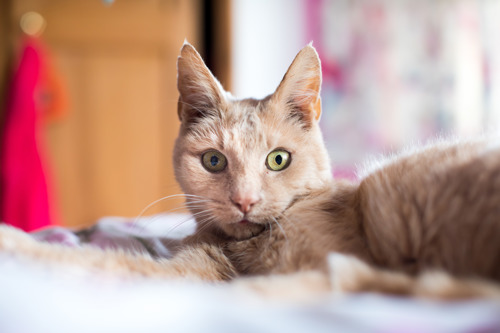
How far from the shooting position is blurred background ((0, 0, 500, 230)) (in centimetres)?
287

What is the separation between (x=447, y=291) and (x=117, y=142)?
2841 millimetres

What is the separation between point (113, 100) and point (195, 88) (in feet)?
7.00

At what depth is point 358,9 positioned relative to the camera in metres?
3.64

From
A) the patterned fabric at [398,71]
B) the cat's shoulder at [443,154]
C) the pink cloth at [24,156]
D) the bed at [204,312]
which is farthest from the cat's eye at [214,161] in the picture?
the patterned fabric at [398,71]

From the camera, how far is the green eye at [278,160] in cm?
104

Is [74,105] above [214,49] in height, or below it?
below

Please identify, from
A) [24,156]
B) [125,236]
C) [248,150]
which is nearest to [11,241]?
[125,236]

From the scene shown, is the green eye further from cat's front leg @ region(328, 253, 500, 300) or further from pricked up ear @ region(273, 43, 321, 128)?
cat's front leg @ region(328, 253, 500, 300)

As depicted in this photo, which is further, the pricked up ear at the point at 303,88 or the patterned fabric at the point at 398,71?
the patterned fabric at the point at 398,71

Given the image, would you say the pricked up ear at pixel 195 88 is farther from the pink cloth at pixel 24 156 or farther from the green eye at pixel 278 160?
the pink cloth at pixel 24 156

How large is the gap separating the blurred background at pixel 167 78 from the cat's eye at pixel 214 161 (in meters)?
1.50

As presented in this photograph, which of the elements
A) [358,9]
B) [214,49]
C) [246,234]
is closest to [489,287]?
[246,234]

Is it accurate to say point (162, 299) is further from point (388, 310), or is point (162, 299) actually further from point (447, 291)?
point (447, 291)

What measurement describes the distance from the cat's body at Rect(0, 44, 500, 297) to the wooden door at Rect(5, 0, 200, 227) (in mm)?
2010
